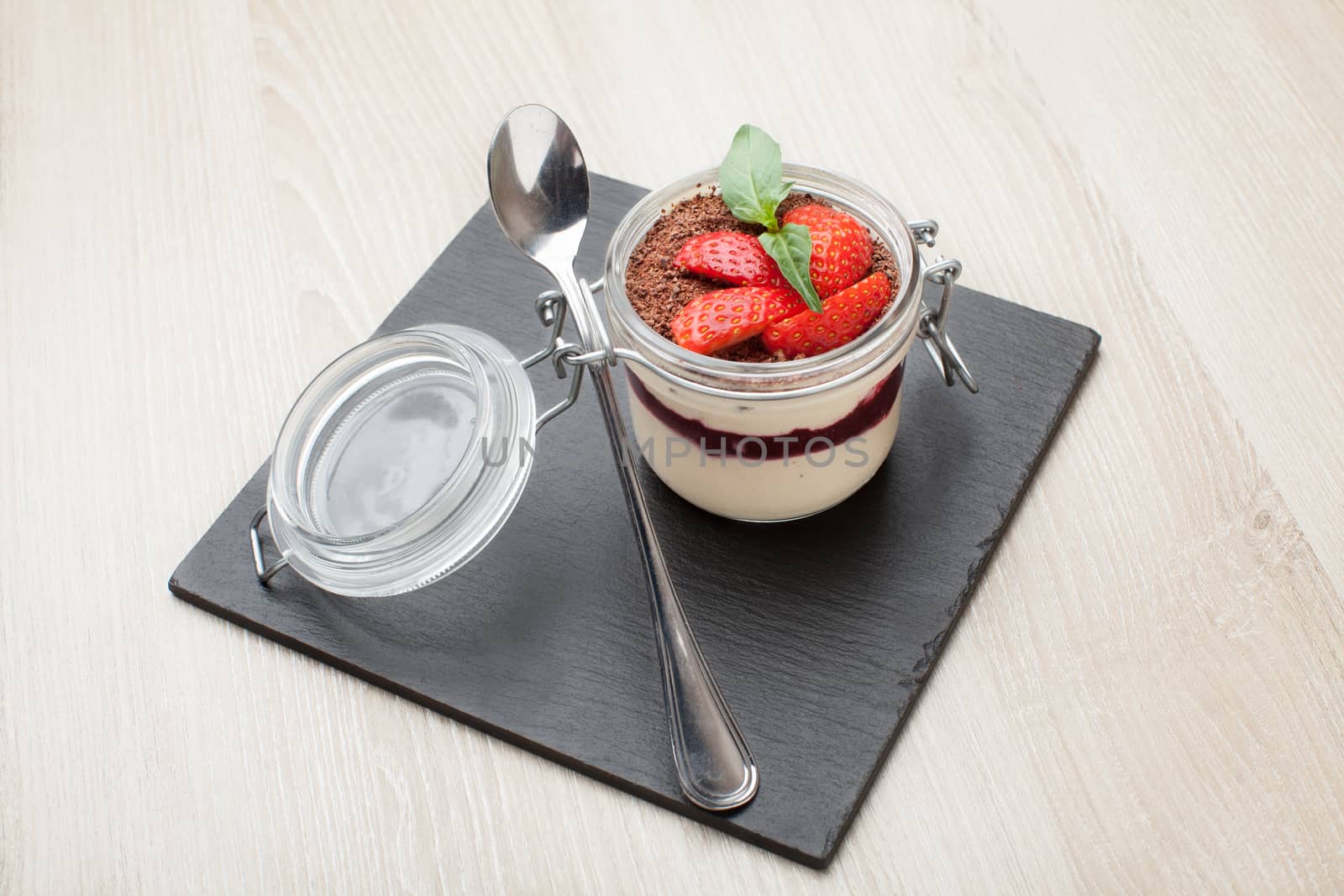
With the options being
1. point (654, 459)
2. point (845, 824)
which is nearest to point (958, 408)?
point (654, 459)

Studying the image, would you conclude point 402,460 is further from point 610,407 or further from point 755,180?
point 755,180

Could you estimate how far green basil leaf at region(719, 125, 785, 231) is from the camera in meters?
0.88

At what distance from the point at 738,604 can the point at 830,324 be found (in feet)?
0.79

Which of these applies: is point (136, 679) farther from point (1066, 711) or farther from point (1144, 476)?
point (1144, 476)

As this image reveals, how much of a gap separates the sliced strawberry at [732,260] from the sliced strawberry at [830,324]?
1.5 inches

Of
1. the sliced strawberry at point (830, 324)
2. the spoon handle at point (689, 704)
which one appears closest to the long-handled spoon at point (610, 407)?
the spoon handle at point (689, 704)

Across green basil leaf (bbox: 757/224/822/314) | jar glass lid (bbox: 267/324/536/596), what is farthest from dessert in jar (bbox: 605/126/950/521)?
jar glass lid (bbox: 267/324/536/596)

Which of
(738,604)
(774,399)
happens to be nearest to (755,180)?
(774,399)

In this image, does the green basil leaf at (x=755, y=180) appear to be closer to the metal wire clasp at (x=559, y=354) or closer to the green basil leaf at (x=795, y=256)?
the green basil leaf at (x=795, y=256)

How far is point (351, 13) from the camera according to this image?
1.47 metres

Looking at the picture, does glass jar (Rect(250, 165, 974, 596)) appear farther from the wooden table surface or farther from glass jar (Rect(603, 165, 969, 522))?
the wooden table surface

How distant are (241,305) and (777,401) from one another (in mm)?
648

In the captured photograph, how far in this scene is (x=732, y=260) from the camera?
0.87m

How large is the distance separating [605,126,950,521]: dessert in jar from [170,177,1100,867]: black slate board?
2.2 inches
